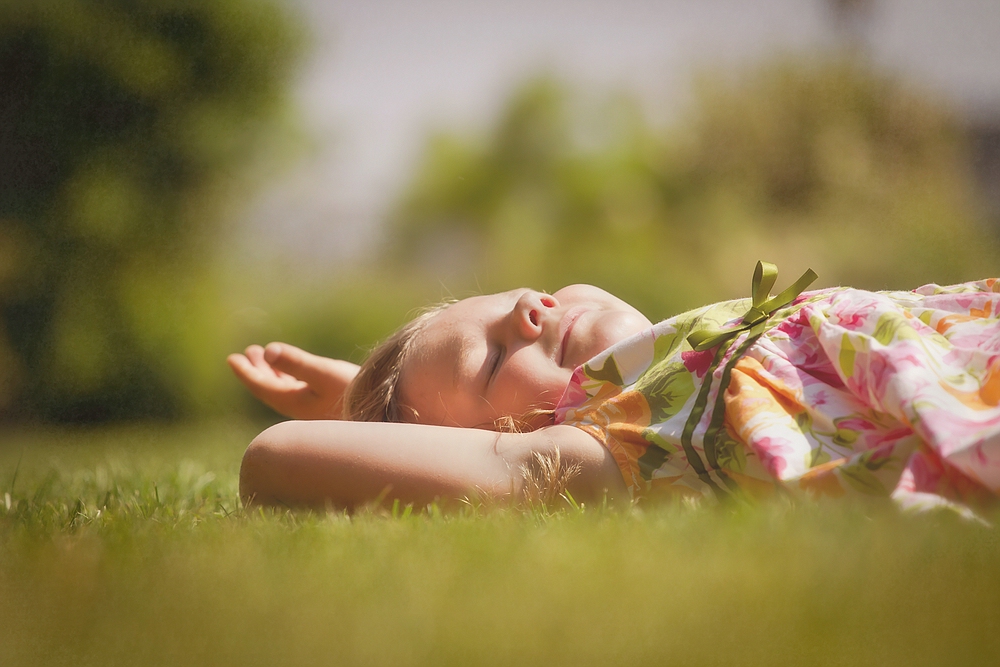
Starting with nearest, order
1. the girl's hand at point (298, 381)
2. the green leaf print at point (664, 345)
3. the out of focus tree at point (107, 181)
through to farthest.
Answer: the green leaf print at point (664, 345) < the girl's hand at point (298, 381) < the out of focus tree at point (107, 181)

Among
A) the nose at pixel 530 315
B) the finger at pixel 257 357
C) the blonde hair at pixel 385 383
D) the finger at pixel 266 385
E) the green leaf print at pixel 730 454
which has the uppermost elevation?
the nose at pixel 530 315

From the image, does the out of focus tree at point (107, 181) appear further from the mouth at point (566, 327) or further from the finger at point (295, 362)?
the mouth at point (566, 327)

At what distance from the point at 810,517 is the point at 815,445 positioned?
224 mm

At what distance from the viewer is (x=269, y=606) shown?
67 centimetres

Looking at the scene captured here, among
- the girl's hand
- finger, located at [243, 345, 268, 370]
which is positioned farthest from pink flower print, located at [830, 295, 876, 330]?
finger, located at [243, 345, 268, 370]

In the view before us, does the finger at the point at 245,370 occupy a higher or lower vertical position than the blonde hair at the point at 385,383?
lower

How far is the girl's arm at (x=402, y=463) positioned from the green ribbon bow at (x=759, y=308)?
8.6 inches

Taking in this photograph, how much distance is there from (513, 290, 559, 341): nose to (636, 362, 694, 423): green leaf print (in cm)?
23

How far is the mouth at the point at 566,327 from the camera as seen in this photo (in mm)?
1414

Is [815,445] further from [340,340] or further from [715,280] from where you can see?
[715,280]

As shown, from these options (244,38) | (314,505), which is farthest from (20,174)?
(314,505)

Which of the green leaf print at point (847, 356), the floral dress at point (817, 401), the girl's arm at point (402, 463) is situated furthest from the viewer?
the girl's arm at point (402, 463)

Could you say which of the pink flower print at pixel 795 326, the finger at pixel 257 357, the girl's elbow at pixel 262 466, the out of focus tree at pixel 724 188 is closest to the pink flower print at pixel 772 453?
the pink flower print at pixel 795 326

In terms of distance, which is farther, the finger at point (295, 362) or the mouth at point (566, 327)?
the finger at point (295, 362)
